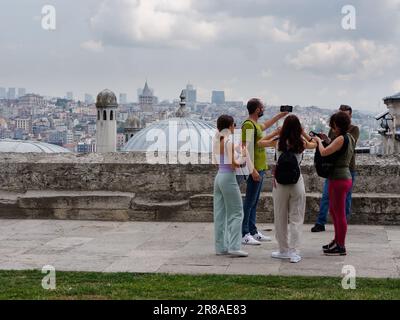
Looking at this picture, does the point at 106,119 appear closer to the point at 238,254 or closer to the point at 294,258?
the point at 238,254

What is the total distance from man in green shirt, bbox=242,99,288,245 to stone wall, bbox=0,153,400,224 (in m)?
1.60

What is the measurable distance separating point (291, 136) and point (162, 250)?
206 cm

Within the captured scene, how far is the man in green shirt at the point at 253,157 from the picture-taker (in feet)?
28.7

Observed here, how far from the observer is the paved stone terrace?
24.8 ft

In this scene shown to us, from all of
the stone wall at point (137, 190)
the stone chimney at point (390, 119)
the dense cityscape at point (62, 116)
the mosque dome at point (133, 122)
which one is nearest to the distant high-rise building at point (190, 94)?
the dense cityscape at point (62, 116)

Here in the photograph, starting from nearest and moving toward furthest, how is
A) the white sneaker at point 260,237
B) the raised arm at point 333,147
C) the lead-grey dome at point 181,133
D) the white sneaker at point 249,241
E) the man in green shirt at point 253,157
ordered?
the raised arm at point 333,147, the man in green shirt at point 253,157, the white sneaker at point 249,241, the white sneaker at point 260,237, the lead-grey dome at point 181,133

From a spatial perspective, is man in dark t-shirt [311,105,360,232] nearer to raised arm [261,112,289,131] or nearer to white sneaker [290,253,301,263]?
raised arm [261,112,289,131]

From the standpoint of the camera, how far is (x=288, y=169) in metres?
7.92

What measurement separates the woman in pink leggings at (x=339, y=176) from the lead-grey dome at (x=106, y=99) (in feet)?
205

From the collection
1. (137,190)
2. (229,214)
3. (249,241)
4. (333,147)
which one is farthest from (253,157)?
(137,190)

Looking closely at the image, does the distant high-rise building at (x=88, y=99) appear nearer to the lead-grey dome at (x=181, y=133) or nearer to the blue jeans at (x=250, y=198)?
the lead-grey dome at (x=181, y=133)

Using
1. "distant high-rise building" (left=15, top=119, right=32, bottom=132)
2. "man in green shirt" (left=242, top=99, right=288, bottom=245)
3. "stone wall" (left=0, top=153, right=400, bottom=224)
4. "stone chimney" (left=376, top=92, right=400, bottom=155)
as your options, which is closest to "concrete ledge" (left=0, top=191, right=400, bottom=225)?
"stone wall" (left=0, top=153, right=400, bottom=224)
